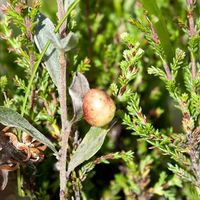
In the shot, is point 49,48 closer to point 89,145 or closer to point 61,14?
point 61,14

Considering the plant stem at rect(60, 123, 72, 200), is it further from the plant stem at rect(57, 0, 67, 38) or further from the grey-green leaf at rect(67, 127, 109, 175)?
the plant stem at rect(57, 0, 67, 38)

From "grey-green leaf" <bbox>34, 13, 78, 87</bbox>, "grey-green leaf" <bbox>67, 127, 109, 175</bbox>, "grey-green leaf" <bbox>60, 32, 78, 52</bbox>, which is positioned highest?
"grey-green leaf" <bbox>60, 32, 78, 52</bbox>

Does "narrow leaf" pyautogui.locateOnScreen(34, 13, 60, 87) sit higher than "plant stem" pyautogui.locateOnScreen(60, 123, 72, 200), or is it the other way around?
"narrow leaf" pyautogui.locateOnScreen(34, 13, 60, 87)

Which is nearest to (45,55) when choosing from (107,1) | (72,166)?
(72,166)

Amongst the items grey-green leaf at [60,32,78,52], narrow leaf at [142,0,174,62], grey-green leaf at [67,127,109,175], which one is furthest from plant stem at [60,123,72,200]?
narrow leaf at [142,0,174,62]

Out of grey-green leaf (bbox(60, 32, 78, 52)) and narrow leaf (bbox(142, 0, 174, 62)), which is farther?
narrow leaf (bbox(142, 0, 174, 62))

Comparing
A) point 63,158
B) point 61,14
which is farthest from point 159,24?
point 63,158

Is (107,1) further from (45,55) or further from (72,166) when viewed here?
(72,166)
